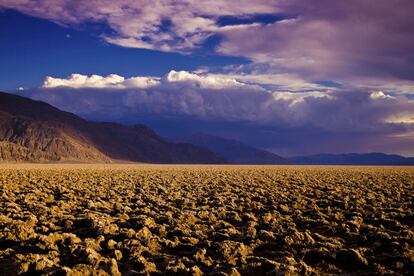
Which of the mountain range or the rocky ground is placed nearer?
the rocky ground

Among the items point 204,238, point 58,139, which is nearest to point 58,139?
point 58,139

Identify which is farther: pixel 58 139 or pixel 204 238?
pixel 58 139

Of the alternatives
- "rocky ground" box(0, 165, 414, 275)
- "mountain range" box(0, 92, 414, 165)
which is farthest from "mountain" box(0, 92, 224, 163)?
"rocky ground" box(0, 165, 414, 275)

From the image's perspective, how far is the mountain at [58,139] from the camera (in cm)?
13788

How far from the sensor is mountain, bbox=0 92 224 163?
13788 cm

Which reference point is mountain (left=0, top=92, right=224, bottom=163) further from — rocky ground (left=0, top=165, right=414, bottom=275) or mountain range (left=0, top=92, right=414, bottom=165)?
rocky ground (left=0, top=165, right=414, bottom=275)

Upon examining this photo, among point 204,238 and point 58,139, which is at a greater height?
point 58,139

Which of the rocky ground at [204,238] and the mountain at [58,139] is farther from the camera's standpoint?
the mountain at [58,139]

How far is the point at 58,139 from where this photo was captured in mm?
146750

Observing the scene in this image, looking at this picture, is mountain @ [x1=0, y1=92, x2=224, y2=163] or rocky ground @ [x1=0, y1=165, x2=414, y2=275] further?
mountain @ [x1=0, y1=92, x2=224, y2=163]

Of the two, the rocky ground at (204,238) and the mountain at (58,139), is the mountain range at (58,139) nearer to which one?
the mountain at (58,139)

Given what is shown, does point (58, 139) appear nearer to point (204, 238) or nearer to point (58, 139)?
point (58, 139)

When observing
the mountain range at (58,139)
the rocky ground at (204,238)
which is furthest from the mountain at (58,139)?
the rocky ground at (204,238)

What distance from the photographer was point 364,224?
12000 mm
